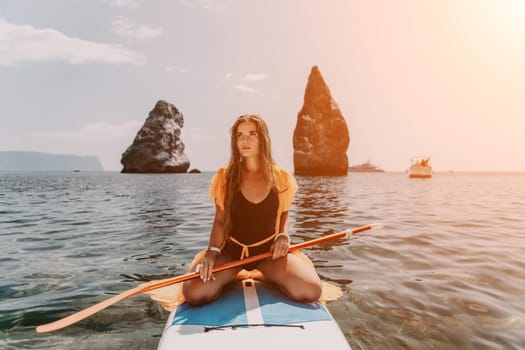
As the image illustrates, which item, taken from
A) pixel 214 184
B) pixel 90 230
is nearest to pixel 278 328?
pixel 214 184

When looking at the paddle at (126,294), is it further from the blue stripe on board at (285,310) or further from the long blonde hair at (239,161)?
the long blonde hair at (239,161)

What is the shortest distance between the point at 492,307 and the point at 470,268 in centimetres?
195

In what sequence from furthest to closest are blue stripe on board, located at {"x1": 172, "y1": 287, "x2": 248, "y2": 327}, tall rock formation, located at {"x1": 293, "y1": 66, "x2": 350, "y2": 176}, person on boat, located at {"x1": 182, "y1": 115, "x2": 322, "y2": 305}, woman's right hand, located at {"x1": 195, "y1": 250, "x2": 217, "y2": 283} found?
1. tall rock formation, located at {"x1": 293, "y1": 66, "x2": 350, "y2": 176}
2. person on boat, located at {"x1": 182, "y1": 115, "x2": 322, "y2": 305}
3. woman's right hand, located at {"x1": 195, "y1": 250, "x2": 217, "y2": 283}
4. blue stripe on board, located at {"x1": 172, "y1": 287, "x2": 248, "y2": 327}

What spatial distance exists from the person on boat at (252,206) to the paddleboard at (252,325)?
1.22ft

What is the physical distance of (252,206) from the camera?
4.18 meters

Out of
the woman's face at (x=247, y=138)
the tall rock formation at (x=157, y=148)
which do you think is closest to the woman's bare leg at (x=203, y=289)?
the woman's face at (x=247, y=138)

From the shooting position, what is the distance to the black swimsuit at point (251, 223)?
4.19 m

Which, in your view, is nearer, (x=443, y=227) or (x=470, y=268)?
(x=470, y=268)

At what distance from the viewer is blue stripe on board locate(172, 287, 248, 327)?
3.22 m

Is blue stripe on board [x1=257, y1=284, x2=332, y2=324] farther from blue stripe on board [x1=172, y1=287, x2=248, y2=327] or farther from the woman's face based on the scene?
the woman's face

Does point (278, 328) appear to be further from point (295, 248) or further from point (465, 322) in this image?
point (465, 322)

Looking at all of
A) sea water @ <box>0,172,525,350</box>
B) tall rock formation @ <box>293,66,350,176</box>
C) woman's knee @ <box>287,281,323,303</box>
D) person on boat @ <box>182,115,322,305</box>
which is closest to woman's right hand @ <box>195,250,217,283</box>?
person on boat @ <box>182,115,322,305</box>

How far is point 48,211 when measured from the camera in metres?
15.7

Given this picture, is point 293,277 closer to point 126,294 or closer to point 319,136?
point 126,294
